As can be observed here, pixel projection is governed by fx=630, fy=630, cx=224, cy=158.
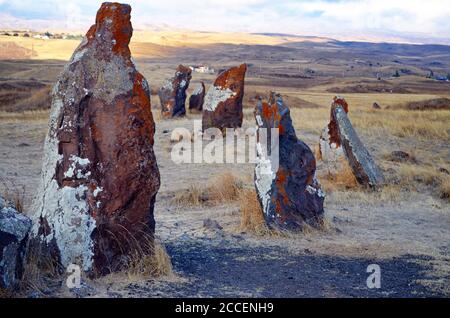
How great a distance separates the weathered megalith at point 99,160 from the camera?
19.1 ft

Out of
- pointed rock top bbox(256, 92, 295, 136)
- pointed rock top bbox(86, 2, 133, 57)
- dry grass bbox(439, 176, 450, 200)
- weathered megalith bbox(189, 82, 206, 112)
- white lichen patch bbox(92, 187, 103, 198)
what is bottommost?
dry grass bbox(439, 176, 450, 200)

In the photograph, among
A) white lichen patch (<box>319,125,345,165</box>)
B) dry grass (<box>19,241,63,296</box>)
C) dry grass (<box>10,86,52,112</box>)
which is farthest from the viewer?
dry grass (<box>10,86,52,112</box>)

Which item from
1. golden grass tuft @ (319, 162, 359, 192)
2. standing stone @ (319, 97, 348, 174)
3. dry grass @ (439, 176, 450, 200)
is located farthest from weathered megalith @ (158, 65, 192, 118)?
dry grass @ (439, 176, 450, 200)

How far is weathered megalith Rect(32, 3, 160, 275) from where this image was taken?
582 cm

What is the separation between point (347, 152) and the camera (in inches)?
477

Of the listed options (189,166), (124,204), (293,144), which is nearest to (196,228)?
(293,144)

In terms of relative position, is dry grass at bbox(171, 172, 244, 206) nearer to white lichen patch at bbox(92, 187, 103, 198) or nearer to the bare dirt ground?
the bare dirt ground

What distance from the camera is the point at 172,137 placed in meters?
16.9

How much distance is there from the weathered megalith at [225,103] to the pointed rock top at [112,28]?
11.6m

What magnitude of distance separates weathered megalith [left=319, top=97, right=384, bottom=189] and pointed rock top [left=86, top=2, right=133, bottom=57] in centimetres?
662

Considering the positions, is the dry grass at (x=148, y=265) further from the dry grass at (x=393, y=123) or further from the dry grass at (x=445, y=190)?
the dry grass at (x=393, y=123)

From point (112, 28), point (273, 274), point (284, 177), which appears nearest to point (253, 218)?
point (284, 177)

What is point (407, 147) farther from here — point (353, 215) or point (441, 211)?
point (353, 215)

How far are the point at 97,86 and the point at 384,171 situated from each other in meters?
8.71
